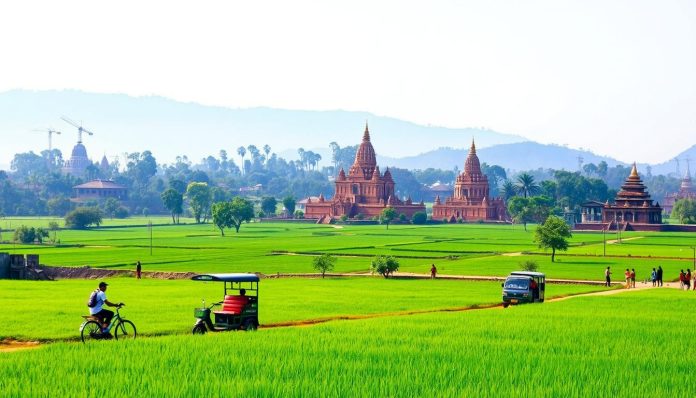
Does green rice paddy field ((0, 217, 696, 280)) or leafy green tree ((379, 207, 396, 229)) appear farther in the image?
leafy green tree ((379, 207, 396, 229))

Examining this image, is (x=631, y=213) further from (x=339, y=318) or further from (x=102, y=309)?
(x=102, y=309)

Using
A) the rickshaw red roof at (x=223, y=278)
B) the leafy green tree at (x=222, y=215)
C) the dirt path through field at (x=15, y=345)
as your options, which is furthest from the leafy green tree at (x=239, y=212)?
the dirt path through field at (x=15, y=345)

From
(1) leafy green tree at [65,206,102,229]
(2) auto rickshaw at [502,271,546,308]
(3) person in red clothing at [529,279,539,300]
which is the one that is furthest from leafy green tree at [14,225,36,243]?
(3) person in red clothing at [529,279,539,300]

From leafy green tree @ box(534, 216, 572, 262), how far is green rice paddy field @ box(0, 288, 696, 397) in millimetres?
47873

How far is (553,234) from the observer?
81812 millimetres

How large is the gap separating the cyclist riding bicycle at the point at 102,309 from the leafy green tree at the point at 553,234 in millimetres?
57254

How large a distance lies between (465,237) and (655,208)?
4352 centimetres

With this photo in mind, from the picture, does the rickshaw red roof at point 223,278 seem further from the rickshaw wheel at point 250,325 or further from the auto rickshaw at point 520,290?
the auto rickshaw at point 520,290

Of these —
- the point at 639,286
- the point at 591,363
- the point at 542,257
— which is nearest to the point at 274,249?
the point at 542,257

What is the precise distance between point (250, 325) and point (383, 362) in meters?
7.28

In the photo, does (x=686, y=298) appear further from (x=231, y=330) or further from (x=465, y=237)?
(x=465, y=237)

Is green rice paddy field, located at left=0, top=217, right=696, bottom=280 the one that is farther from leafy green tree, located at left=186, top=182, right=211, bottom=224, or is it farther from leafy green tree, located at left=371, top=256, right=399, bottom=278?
leafy green tree, located at left=186, top=182, right=211, bottom=224

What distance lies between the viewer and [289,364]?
2400 cm

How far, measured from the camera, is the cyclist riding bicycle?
1094 inches
